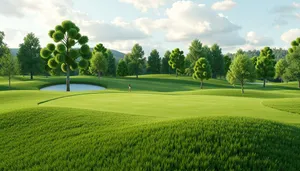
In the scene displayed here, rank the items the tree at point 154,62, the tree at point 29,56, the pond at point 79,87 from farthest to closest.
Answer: the tree at point 154,62, the tree at point 29,56, the pond at point 79,87

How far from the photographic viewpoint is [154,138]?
9.67 m

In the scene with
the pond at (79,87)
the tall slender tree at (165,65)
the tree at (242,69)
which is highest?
the tall slender tree at (165,65)

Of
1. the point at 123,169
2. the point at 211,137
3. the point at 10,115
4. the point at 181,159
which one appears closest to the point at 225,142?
the point at 211,137

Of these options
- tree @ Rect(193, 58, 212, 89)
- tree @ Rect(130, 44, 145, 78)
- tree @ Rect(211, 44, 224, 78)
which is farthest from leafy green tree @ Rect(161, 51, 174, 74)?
tree @ Rect(193, 58, 212, 89)

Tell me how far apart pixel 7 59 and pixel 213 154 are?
5617 centimetres

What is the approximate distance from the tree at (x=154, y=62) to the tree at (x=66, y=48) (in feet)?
229

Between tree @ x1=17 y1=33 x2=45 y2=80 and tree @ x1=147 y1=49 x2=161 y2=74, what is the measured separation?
55351 mm

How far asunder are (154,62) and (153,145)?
108908mm

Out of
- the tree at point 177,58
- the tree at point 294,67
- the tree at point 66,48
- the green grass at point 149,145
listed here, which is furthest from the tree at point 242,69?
the tree at point 177,58

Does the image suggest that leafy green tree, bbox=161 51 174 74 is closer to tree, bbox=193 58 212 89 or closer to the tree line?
the tree line

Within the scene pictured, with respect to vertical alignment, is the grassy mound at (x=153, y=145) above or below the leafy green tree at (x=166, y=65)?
below

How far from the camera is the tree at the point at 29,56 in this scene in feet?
226

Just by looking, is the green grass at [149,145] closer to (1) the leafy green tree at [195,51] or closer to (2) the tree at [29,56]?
(2) the tree at [29,56]

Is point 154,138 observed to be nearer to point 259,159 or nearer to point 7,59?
point 259,159
